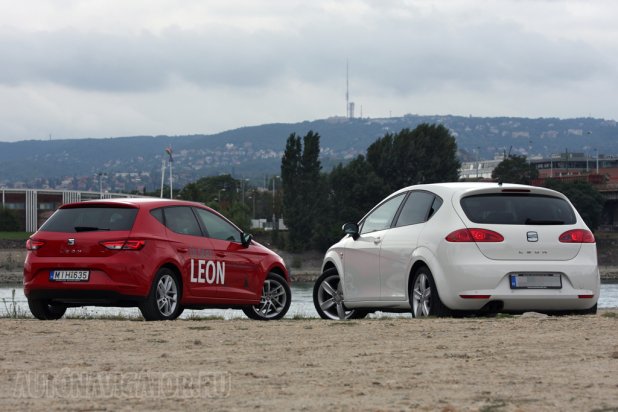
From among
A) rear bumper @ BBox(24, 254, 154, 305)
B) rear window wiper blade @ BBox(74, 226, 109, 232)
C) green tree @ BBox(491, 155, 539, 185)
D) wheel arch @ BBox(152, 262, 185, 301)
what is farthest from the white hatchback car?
green tree @ BBox(491, 155, 539, 185)

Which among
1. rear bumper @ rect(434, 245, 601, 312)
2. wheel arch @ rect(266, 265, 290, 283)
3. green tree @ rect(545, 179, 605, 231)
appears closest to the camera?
rear bumper @ rect(434, 245, 601, 312)

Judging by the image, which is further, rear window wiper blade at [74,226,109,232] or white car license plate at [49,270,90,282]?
rear window wiper blade at [74,226,109,232]

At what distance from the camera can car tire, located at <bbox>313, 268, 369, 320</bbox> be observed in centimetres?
1623

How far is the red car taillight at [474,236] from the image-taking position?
13.4 m

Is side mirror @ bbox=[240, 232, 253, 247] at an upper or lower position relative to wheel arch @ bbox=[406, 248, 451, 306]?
upper

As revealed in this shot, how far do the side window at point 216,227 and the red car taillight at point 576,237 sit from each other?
433 centimetres

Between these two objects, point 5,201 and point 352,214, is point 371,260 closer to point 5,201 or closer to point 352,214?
point 352,214

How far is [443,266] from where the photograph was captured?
1345cm

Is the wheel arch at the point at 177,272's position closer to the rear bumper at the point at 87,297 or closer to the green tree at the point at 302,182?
the rear bumper at the point at 87,297

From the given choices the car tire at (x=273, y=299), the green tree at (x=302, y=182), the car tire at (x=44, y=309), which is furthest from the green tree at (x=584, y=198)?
the car tire at (x=44, y=309)

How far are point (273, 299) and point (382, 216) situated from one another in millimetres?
2310

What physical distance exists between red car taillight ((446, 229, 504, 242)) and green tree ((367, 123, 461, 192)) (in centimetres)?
11047

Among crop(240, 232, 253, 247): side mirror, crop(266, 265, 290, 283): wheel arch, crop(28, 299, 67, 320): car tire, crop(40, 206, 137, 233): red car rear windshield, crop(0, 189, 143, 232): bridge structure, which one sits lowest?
crop(0, 189, 143, 232): bridge structure

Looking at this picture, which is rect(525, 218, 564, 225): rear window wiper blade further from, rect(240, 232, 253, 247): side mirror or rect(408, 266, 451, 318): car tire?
rect(240, 232, 253, 247): side mirror
